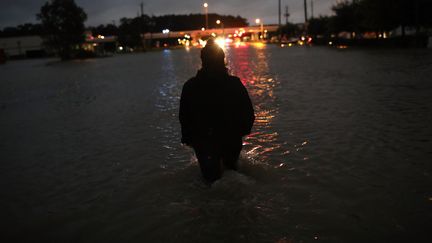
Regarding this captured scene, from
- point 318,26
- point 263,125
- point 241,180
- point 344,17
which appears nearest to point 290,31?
point 318,26

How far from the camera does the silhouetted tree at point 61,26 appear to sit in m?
73.4

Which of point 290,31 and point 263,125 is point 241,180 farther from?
point 290,31

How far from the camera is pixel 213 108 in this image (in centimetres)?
525

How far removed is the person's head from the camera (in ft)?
16.8

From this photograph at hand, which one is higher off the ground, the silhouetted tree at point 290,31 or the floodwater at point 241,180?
the silhouetted tree at point 290,31

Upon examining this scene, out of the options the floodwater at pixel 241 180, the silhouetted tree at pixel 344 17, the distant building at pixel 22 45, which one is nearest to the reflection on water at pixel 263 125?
the floodwater at pixel 241 180

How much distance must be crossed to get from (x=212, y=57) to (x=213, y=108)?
62 cm

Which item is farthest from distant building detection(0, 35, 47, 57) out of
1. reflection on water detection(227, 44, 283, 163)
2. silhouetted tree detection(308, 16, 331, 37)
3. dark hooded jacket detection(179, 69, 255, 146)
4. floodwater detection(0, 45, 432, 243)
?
dark hooded jacket detection(179, 69, 255, 146)

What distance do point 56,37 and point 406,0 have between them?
184 ft

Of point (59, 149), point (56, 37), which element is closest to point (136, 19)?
Answer: point (56, 37)

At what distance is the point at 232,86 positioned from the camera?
524cm

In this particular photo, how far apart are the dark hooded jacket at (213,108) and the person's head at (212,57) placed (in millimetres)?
63

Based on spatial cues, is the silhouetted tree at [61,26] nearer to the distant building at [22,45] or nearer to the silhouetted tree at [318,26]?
the silhouetted tree at [318,26]

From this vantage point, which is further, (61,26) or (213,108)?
(61,26)
